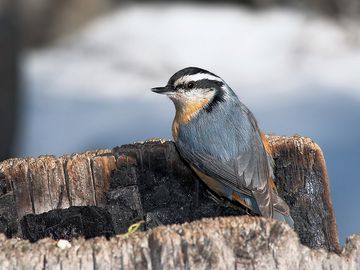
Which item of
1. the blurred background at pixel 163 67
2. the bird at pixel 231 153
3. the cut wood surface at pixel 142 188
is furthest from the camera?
the blurred background at pixel 163 67

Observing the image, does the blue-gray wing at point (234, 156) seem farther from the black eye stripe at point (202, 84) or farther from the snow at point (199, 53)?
the snow at point (199, 53)

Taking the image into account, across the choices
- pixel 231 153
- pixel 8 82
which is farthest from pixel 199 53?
pixel 231 153

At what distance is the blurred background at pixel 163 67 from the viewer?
9070 millimetres

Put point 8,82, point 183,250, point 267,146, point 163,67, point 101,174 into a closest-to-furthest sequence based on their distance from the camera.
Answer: point 183,250 → point 101,174 → point 267,146 → point 8,82 → point 163,67

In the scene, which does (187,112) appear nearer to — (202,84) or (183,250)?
(202,84)

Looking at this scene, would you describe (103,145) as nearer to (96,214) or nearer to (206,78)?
(206,78)

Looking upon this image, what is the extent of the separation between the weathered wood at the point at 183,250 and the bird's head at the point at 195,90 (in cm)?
188

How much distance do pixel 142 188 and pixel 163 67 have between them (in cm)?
669

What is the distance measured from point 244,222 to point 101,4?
9.80m

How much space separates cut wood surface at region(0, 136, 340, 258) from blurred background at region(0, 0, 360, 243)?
3.04m

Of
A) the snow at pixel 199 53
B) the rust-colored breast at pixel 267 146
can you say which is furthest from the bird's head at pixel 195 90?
the snow at pixel 199 53

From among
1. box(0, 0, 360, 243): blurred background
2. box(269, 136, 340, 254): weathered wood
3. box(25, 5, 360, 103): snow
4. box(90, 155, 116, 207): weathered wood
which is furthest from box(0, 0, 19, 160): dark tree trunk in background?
box(269, 136, 340, 254): weathered wood

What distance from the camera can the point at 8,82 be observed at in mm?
9023

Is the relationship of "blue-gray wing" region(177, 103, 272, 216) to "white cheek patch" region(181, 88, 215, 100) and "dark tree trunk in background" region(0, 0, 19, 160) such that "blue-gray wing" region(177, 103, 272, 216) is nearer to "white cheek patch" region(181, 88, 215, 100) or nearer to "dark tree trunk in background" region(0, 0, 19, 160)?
"white cheek patch" region(181, 88, 215, 100)
